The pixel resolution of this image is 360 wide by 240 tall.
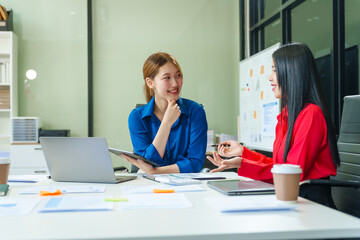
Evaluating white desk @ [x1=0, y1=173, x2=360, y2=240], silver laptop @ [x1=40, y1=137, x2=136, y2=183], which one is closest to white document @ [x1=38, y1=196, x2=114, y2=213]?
white desk @ [x1=0, y1=173, x2=360, y2=240]

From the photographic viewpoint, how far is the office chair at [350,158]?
179cm

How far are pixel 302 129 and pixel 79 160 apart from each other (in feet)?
2.84

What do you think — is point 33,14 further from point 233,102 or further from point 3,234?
point 3,234

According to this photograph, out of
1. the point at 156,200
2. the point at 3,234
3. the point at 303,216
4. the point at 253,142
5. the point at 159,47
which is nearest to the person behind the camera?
the point at 3,234

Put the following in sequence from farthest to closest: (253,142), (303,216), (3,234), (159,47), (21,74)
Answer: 1. (159,47)
2. (21,74)
3. (253,142)
4. (303,216)
5. (3,234)

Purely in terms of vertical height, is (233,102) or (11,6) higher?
(11,6)

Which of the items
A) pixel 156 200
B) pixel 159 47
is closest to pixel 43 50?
pixel 159 47

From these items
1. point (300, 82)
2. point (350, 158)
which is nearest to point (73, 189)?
point (300, 82)

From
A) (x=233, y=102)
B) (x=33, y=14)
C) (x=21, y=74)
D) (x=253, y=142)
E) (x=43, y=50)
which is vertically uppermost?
(x=33, y=14)

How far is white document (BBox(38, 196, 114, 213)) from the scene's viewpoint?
950mm

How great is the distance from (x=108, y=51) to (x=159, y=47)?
0.64m

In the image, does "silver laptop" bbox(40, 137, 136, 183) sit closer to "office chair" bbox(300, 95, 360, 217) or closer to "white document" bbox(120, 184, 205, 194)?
"white document" bbox(120, 184, 205, 194)

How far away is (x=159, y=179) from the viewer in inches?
58.4

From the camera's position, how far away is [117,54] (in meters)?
4.77
